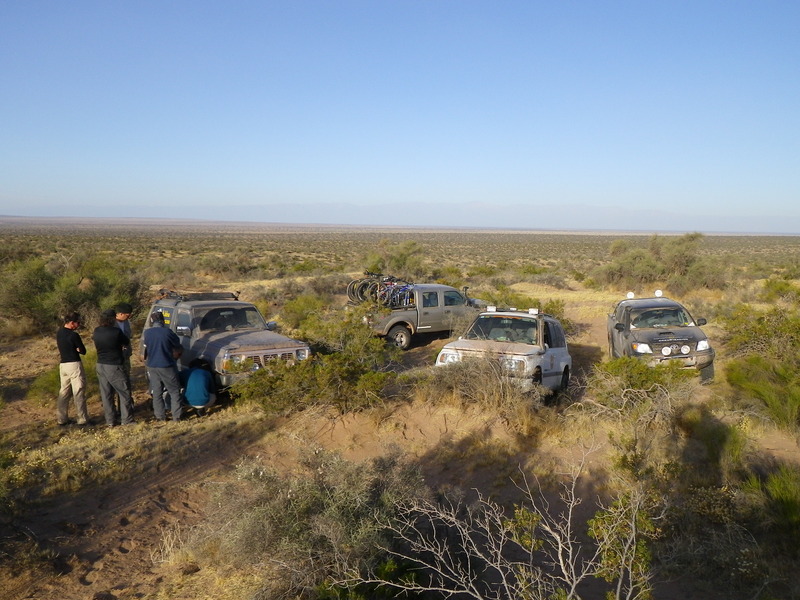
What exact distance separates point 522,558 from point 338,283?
21.2 m

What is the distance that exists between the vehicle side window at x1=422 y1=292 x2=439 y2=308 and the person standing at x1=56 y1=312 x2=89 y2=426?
7989mm

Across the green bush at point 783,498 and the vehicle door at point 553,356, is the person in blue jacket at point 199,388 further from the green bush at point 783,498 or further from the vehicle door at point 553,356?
the green bush at point 783,498

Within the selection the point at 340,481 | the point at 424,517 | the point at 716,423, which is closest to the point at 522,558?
the point at 424,517

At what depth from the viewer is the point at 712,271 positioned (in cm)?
2559

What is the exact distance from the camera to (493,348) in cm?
895

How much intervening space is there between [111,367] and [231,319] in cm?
263

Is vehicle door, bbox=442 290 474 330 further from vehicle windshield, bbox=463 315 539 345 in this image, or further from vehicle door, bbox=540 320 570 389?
vehicle door, bbox=540 320 570 389

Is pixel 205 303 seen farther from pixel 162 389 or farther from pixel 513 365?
pixel 513 365

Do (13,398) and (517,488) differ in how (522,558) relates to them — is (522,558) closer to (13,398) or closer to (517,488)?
(517,488)

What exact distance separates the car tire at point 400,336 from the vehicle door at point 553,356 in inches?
193

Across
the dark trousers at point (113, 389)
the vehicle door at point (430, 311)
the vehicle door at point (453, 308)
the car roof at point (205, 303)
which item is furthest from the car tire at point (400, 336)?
the dark trousers at point (113, 389)

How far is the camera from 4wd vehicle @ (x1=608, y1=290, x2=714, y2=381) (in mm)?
10367

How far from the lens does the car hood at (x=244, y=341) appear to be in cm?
912

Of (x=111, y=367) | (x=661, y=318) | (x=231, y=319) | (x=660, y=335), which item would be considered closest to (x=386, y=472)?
(x=111, y=367)
